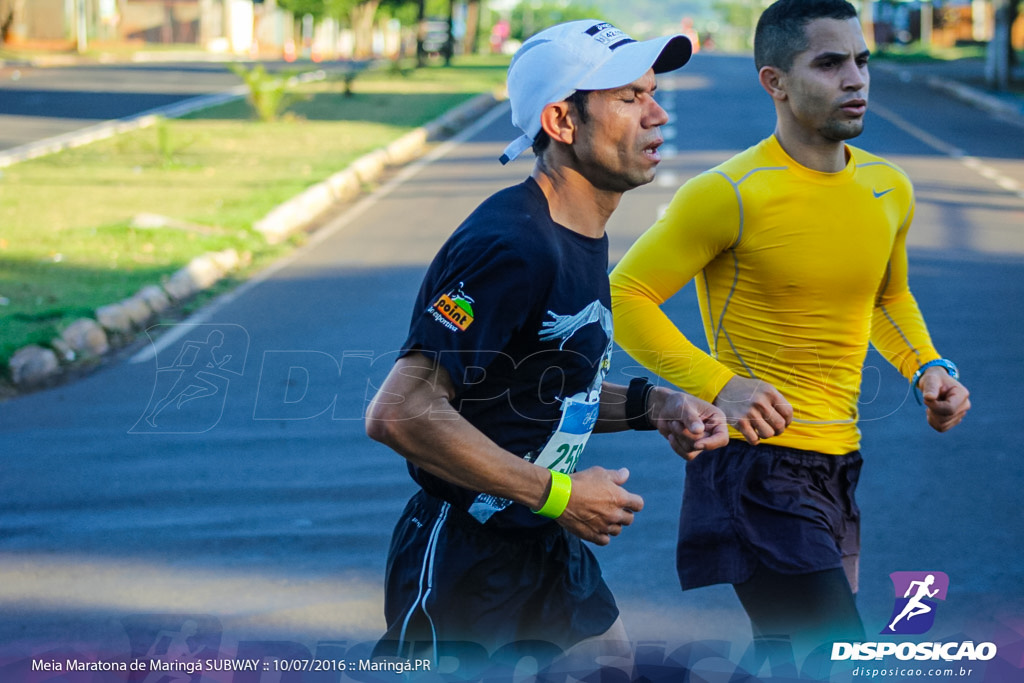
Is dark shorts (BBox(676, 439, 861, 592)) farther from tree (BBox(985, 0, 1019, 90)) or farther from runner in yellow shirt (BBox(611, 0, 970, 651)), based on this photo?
tree (BBox(985, 0, 1019, 90))

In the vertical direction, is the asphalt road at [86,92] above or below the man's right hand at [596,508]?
below

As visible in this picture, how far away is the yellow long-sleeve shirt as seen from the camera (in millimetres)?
3279

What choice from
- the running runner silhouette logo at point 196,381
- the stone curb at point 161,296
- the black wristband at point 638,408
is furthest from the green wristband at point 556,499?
the stone curb at point 161,296

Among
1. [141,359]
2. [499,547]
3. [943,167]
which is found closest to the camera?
[499,547]

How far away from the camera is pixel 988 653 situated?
4.01 m

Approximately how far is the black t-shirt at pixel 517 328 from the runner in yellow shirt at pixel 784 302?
1.45ft

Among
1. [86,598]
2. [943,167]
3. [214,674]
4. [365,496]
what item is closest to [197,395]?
[365,496]

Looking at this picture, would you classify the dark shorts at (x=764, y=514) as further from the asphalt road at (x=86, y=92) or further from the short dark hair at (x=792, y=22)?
the asphalt road at (x=86, y=92)

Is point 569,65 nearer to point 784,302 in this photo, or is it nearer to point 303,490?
point 784,302

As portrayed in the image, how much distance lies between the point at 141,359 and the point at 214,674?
15.8 feet

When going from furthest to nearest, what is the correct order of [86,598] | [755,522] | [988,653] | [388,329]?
[388,329], [86,598], [988,653], [755,522]

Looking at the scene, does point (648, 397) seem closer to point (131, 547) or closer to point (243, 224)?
point (131, 547)

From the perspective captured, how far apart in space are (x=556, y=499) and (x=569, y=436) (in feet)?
0.92

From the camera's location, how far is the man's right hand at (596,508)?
265cm
